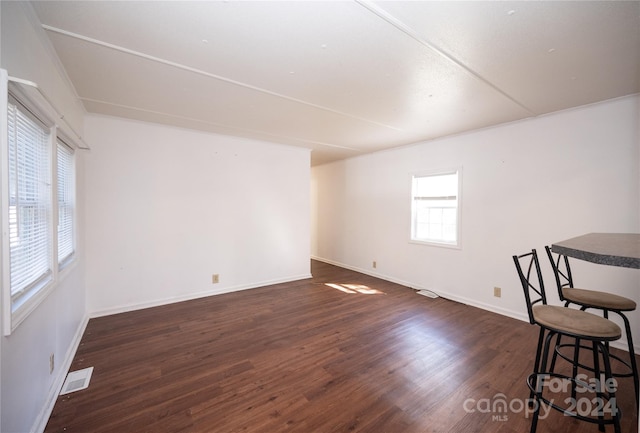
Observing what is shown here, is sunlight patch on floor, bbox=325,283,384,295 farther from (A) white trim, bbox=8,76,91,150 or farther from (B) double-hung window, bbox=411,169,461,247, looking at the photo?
(A) white trim, bbox=8,76,91,150

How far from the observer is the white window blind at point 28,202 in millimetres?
1328

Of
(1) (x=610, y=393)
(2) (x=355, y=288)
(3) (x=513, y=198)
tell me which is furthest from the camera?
(2) (x=355, y=288)

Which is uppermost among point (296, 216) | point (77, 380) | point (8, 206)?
point (8, 206)

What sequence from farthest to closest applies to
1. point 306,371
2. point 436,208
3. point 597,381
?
point 436,208 → point 306,371 → point 597,381

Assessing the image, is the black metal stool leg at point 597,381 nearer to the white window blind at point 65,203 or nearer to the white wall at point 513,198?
the white wall at point 513,198

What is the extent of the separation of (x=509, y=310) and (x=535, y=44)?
9.98 ft

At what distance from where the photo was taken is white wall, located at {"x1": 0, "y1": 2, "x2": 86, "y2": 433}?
50.0 inches

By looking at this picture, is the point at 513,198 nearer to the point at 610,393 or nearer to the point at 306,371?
the point at 610,393

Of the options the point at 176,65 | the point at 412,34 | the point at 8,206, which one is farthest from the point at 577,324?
the point at 176,65

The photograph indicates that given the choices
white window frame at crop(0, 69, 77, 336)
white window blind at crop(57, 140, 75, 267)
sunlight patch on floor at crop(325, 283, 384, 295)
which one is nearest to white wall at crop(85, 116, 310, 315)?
white window blind at crop(57, 140, 75, 267)

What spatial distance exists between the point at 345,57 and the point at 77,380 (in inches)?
129

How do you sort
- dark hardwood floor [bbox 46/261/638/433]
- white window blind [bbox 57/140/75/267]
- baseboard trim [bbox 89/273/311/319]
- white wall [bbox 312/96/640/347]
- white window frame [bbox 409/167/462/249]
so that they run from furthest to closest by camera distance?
white window frame [bbox 409/167/462/249], baseboard trim [bbox 89/273/311/319], white wall [bbox 312/96/640/347], white window blind [bbox 57/140/75/267], dark hardwood floor [bbox 46/261/638/433]

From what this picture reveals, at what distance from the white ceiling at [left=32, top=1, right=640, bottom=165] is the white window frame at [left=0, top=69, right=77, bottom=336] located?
1.86 feet

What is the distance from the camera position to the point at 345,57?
6.44 ft
